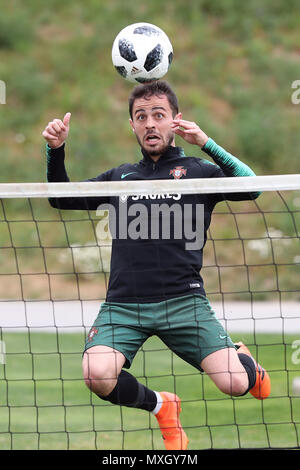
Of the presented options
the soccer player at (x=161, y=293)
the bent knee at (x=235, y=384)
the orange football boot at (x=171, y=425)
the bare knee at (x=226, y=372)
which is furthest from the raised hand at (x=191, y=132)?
the orange football boot at (x=171, y=425)

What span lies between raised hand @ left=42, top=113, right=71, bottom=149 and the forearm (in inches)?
35.5

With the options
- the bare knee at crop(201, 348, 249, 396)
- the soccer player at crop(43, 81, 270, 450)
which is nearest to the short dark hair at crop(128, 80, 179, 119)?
the soccer player at crop(43, 81, 270, 450)

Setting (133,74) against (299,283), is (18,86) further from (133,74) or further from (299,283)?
(133,74)

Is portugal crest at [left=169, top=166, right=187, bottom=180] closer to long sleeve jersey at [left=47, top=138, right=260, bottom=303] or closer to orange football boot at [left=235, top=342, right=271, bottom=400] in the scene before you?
long sleeve jersey at [left=47, top=138, right=260, bottom=303]

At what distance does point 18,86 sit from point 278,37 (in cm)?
584

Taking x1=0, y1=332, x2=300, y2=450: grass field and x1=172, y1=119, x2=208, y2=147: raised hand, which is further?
x1=0, y1=332, x2=300, y2=450: grass field

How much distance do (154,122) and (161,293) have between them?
1079mm

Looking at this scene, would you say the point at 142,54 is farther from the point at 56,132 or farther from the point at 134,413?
the point at 134,413

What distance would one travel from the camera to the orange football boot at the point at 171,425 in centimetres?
557

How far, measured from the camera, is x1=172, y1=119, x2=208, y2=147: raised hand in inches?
205

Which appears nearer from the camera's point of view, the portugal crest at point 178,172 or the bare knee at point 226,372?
the bare knee at point 226,372

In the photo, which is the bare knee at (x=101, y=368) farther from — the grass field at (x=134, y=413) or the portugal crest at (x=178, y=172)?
the portugal crest at (x=178, y=172)

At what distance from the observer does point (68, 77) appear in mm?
18438

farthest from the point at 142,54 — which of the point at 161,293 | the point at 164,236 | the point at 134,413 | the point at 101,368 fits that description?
the point at 134,413
